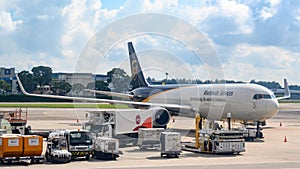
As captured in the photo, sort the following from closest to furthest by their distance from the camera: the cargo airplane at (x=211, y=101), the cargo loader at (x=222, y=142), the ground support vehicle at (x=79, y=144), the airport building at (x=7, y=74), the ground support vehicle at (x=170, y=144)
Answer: the ground support vehicle at (x=79, y=144) < the ground support vehicle at (x=170, y=144) < the cargo loader at (x=222, y=142) < the cargo airplane at (x=211, y=101) < the airport building at (x=7, y=74)

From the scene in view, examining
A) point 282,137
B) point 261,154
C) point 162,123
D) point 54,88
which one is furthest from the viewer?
point 54,88

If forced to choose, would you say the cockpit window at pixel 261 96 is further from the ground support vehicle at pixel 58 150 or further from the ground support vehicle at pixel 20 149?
the ground support vehicle at pixel 20 149

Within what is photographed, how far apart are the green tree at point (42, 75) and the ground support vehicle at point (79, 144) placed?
393 feet

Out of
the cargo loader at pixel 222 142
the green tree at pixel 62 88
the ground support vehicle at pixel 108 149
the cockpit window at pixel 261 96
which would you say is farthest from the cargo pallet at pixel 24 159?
the green tree at pixel 62 88

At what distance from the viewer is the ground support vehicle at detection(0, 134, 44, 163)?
69.3 feet

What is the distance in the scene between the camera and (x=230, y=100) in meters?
36.8

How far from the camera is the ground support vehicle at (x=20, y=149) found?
21125 mm

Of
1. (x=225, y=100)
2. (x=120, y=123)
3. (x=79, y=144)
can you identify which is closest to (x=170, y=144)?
(x=79, y=144)

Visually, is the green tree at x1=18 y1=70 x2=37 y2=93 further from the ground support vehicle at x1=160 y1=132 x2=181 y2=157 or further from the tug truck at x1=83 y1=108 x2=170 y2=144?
the ground support vehicle at x1=160 y1=132 x2=181 y2=157

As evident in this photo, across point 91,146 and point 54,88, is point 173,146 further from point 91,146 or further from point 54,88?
point 54,88

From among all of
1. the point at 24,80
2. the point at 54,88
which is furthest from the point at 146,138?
the point at 24,80

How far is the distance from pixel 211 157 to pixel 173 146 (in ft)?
7.16

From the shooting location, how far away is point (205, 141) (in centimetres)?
2684

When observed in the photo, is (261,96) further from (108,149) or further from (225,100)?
(108,149)
